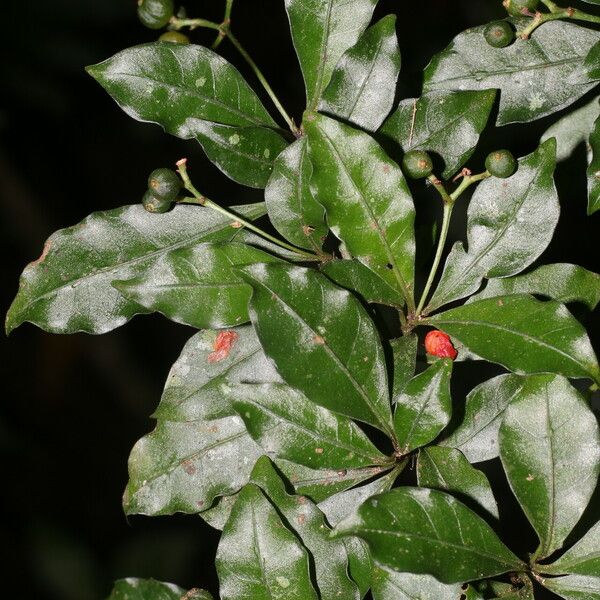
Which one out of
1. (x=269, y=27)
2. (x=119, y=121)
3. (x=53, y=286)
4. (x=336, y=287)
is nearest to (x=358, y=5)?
(x=336, y=287)

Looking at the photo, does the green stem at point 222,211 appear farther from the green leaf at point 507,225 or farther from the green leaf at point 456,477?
the green leaf at point 456,477

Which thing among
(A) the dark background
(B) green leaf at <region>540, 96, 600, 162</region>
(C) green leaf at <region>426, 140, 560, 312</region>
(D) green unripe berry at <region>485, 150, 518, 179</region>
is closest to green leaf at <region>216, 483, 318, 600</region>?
(C) green leaf at <region>426, 140, 560, 312</region>

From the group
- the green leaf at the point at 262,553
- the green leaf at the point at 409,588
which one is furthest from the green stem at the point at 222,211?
the green leaf at the point at 409,588

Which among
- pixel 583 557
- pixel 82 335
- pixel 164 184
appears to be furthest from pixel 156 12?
pixel 82 335

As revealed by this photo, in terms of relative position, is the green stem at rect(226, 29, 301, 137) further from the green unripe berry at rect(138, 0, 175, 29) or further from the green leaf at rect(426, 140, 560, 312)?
the green leaf at rect(426, 140, 560, 312)

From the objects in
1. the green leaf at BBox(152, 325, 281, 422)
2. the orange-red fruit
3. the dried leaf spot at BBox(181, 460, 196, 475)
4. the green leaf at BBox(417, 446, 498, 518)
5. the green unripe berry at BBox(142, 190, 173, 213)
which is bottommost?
the dried leaf spot at BBox(181, 460, 196, 475)

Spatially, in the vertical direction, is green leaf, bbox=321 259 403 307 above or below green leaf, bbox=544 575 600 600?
above
